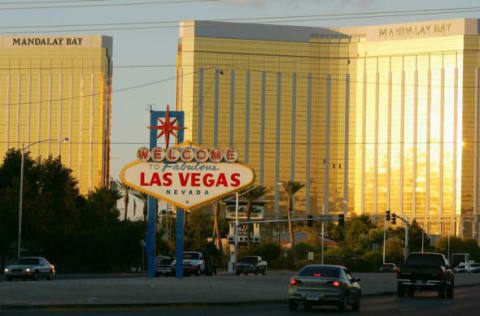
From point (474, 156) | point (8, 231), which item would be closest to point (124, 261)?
point (8, 231)

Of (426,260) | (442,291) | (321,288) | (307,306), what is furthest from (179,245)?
(321,288)

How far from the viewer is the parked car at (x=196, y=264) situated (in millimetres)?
64750

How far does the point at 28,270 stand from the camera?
53656 millimetres

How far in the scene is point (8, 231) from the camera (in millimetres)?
77875

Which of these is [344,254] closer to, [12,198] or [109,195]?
[109,195]

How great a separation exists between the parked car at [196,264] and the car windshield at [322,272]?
1314 inches

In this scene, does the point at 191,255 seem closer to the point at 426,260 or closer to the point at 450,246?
the point at 426,260

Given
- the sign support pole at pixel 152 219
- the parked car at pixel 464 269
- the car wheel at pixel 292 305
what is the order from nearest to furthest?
the car wheel at pixel 292 305 < the sign support pole at pixel 152 219 < the parked car at pixel 464 269

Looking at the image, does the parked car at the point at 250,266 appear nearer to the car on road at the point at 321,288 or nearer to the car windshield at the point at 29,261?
the car windshield at the point at 29,261

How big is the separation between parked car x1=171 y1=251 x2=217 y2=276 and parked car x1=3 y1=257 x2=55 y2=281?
11.0 m

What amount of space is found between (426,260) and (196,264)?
86.1 ft

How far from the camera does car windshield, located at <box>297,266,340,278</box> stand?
3055 cm

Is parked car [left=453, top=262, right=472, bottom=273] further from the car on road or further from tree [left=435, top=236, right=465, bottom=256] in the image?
the car on road

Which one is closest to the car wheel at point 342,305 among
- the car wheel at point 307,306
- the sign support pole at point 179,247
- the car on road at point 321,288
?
the car on road at point 321,288
